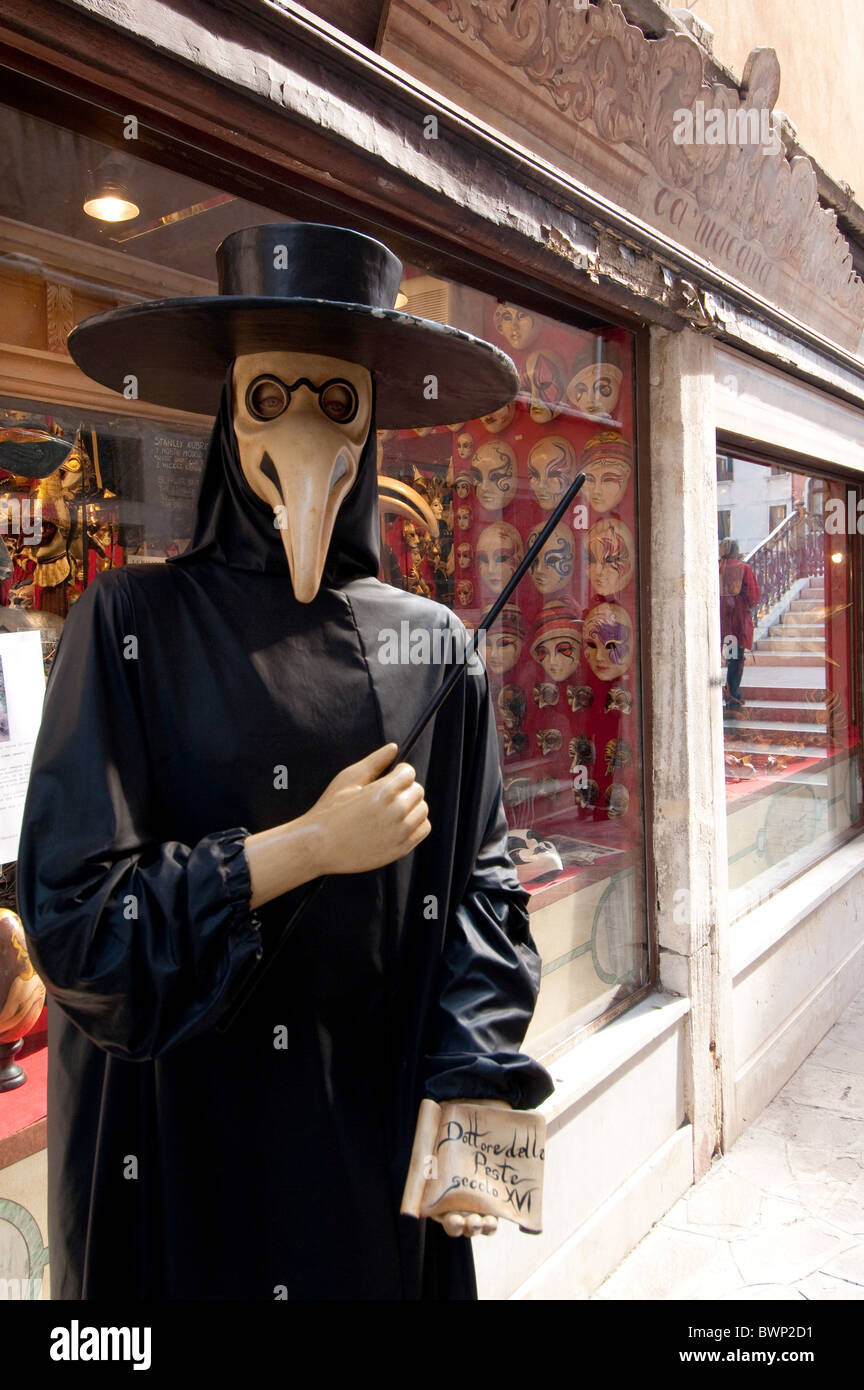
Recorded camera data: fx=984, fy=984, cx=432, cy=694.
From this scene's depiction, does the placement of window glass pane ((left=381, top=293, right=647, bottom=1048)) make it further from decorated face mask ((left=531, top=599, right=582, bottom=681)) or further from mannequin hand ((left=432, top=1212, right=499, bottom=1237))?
mannequin hand ((left=432, top=1212, right=499, bottom=1237))

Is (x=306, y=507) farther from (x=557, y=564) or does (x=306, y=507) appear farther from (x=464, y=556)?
(x=557, y=564)

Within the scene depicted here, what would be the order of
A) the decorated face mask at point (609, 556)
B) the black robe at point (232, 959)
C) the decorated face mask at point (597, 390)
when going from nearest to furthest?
1. the black robe at point (232, 959)
2. the decorated face mask at point (597, 390)
3. the decorated face mask at point (609, 556)

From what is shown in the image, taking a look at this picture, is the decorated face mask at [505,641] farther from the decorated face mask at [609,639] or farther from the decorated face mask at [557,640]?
the decorated face mask at [609,639]

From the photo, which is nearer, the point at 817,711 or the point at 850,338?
the point at 850,338

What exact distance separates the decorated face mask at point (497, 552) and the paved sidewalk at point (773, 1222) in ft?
7.40

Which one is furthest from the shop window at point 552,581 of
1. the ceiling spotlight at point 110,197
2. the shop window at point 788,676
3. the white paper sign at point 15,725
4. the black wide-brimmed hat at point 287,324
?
the shop window at point 788,676

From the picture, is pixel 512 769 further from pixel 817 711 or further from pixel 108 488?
pixel 817 711

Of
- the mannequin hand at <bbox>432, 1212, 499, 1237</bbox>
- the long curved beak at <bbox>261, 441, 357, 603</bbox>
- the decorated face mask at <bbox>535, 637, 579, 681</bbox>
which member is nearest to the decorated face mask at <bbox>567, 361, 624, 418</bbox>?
the decorated face mask at <bbox>535, 637, 579, 681</bbox>

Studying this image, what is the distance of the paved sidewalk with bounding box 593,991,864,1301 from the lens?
3033mm

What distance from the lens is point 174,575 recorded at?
4.73 feet

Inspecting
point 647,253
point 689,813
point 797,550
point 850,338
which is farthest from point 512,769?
point 850,338

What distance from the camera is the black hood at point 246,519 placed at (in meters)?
1.44

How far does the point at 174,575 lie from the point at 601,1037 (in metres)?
2.41

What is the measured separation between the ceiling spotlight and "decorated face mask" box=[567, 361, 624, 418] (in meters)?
1.84
